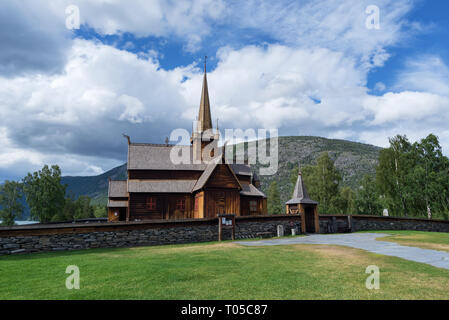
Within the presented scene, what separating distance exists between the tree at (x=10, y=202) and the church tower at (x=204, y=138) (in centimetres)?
4332

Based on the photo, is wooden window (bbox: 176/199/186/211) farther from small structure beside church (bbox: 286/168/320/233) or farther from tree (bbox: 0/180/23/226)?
tree (bbox: 0/180/23/226)

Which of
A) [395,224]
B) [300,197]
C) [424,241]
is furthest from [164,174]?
[424,241]

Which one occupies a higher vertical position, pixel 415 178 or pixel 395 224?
pixel 415 178

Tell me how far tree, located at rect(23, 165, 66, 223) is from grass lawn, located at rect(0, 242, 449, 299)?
4933cm

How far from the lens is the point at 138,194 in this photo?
33906 mm

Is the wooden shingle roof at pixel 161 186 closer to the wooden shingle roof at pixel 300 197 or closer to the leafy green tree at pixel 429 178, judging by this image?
the wooden shingle roof at pixel 300 197

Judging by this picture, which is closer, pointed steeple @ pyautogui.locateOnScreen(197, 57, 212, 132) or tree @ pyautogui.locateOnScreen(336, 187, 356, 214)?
pointed steeple @ pyautogui.locateOnScreen(197, 57, 212, 132)

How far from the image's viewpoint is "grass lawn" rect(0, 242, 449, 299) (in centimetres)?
746

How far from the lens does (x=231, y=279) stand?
895cm

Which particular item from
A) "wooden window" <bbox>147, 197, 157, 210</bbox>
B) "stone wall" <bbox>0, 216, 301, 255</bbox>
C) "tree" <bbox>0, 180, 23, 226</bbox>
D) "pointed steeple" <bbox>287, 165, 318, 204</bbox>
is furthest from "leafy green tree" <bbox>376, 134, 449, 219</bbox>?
"tree" <bbox>0, 180, 23, 226</bbox>

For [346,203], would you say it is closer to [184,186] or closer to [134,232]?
[184,186]

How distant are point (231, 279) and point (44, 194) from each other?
5725 cm

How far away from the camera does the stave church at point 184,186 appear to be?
32.4m
